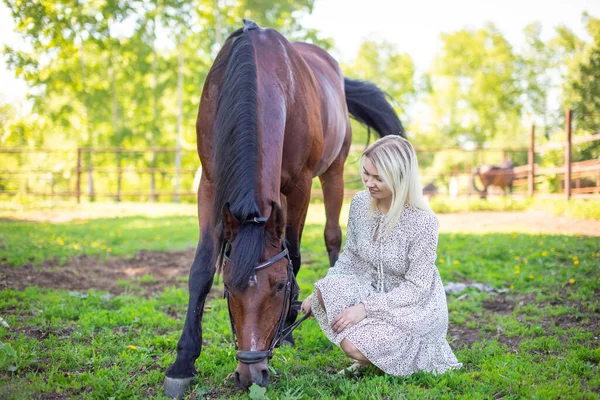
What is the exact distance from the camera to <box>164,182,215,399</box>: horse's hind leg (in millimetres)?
2438

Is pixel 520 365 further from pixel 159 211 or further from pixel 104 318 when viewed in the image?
pixel 159 211

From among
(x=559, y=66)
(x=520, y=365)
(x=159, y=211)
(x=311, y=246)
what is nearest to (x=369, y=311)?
(x=520, y=365)

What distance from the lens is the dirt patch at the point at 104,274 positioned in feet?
15.2

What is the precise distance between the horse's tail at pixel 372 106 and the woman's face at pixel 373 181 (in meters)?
3.00

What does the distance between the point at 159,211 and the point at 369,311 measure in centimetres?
1051

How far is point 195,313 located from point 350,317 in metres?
0.84

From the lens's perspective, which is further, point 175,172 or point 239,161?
point 175,172

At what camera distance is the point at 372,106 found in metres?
5.57

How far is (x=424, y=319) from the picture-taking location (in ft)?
8.31

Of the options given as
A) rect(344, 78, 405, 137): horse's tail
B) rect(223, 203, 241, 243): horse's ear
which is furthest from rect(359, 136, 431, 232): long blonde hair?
rect(344, 78, 405, 137): horse's tail

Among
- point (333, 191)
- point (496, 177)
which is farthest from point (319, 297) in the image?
point (496, 177)

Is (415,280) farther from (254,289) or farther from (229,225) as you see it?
(229,225)

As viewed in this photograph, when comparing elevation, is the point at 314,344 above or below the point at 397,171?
below

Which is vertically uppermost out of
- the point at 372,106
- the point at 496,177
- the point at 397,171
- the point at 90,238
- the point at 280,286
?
the point at 372,106
